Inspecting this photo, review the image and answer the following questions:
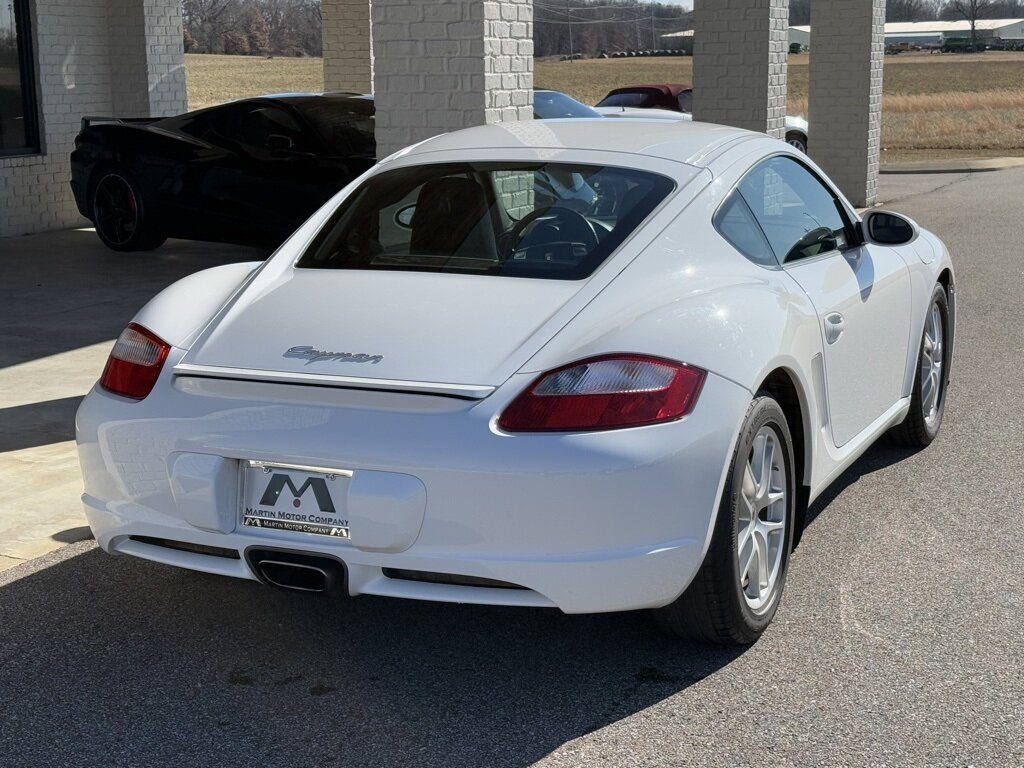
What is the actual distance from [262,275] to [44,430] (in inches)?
105

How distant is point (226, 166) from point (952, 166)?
14928mm

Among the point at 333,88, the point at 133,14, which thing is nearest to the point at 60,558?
the point at 133,14

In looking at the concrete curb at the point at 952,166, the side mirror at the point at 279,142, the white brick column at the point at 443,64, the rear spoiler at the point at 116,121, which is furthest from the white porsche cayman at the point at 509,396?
the concrete curb at the point at 952,166

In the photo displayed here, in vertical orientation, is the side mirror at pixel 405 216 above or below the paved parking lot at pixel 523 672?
above

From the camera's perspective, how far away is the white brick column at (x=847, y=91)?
17406mm

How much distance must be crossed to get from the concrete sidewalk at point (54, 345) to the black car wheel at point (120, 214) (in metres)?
0.15

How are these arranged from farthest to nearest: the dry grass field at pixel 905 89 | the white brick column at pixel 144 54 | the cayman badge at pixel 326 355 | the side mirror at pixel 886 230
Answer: the dry grass field at pixel 905 89 < the white brick column at pixel 144 54 < the side mirror at pixel 886 230 < the cayman badge at pixel 326 355

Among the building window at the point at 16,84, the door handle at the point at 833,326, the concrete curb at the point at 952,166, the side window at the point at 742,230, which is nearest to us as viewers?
the side window at the point at 742,230

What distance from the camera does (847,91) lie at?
58.0 feet

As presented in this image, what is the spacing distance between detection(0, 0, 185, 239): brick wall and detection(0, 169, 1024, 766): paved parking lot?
10.5 metres

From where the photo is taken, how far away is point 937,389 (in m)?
6.27

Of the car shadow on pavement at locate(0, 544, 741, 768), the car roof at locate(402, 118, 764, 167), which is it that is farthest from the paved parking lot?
the car roof at locate(402, 118, 764, 167)

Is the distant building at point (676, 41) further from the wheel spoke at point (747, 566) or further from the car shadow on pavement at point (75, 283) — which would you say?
the wheel spoke at point (747, 566)

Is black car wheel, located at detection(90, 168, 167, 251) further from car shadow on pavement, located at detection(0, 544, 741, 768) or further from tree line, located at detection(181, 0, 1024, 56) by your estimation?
tree line, located at detection(181, 0, 1024, 56)
